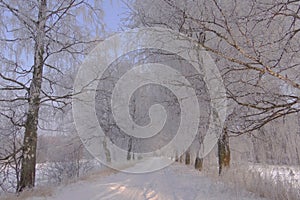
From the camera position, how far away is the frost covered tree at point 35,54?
6.23 m

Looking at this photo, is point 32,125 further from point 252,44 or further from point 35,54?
point 252,44

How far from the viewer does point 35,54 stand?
662 cm

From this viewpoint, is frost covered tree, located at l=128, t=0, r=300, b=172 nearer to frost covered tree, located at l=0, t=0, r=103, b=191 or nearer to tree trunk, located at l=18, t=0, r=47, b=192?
frost covered tree, located at l=0, t=0, r=103, b=191

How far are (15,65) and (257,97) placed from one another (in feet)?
18.5

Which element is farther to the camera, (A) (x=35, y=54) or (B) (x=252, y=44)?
(A) (x=35, y=54)

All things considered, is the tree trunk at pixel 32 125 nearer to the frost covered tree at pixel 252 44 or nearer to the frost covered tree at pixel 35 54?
the frost covered tree at pixel 35 54

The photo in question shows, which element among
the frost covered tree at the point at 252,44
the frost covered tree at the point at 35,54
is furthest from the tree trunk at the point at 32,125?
the frost covered tree at the point at 252,44

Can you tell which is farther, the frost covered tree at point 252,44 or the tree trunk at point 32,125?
the tree trunk at point 32,125

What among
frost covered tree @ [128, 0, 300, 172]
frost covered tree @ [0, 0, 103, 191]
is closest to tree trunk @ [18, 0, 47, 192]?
frost covered tree @ [0, 0, 103, 191]

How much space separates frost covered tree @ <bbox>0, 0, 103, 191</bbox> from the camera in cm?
623

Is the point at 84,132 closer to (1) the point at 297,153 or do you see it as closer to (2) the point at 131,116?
(2) the point at 131,116

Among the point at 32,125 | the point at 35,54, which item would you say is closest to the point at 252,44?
the point at 35,54

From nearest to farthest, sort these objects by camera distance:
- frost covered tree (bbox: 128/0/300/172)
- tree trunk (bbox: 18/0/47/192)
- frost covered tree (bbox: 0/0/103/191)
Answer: frost covered tree (bbox: 128/0/300/172), frost covered tree (bbox: 0/0/103/191), tree trunk (bbox: 18/0/47/192)

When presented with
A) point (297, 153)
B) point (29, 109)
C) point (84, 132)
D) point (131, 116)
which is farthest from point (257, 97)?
point (131, 116)
